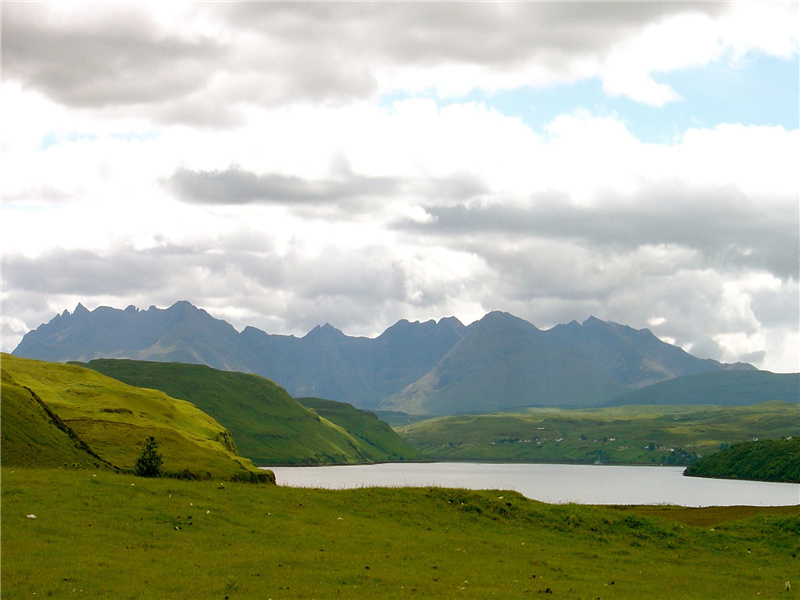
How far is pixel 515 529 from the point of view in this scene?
182ft

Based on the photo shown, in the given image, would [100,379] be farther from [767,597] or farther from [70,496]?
[767,597]

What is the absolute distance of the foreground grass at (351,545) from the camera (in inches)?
1435

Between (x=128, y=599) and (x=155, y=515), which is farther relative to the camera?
(x=155, y=515)

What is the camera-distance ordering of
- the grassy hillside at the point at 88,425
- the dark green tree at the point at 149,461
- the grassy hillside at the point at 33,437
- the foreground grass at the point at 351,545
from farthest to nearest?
the grassy hillside at the point at 88,425, the grassy hillside at the point at 33,437, the dark green tree at the point at 149,461, the foreground grass at the point at 351,545

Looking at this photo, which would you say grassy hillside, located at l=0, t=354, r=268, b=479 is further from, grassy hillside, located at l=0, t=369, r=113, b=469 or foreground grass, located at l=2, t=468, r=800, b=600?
foreground grass, located at l=2, t=468, r=800, b=600

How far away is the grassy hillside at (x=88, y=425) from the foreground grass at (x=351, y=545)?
2758 cm

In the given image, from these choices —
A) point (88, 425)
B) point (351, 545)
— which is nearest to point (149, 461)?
point (351, 545)

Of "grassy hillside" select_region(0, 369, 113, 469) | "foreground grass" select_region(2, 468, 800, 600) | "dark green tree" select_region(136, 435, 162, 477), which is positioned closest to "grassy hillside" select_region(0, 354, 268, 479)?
"grassy hillside" select_region(0, 369, 113, 469)

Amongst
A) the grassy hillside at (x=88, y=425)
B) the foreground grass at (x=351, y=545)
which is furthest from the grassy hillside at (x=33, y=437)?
the foreground grass at (x=351, y=545)

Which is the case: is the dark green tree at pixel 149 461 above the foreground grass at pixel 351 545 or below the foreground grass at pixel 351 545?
above

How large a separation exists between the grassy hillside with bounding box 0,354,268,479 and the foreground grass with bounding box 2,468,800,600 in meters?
27.6

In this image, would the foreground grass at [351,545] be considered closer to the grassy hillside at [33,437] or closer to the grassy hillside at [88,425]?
the grassy hillside at [33,437]

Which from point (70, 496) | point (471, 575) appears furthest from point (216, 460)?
point (471, 575)

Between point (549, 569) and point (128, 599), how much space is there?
2297cm
